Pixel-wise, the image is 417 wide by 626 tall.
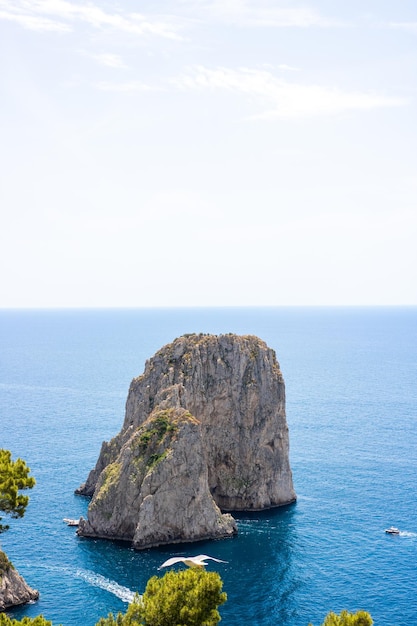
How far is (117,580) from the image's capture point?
74500 millimetres

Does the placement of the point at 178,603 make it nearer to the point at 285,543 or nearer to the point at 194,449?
the point at 285,543

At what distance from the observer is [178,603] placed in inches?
1969

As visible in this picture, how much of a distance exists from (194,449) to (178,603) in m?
39.8

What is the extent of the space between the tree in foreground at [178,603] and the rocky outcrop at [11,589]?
20375 mm

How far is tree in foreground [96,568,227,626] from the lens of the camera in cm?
4959

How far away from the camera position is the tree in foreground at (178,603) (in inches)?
1953

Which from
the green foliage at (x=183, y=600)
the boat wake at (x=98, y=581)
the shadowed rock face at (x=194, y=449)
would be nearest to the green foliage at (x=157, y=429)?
the shadowed rock face at (x=194, y=449)

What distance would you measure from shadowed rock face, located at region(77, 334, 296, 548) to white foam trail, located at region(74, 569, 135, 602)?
29.4 feet

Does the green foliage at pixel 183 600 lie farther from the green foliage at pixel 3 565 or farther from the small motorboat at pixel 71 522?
the small motorboat at pixel 71 522

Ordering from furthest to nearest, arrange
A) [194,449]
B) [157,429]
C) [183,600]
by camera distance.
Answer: [157,429] → [194,449] → [183,600]


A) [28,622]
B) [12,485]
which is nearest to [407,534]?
[12,485]

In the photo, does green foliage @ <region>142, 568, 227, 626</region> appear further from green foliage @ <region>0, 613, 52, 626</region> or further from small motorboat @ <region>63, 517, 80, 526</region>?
small motorboat @ <region>63, 517, 80, 526</region>

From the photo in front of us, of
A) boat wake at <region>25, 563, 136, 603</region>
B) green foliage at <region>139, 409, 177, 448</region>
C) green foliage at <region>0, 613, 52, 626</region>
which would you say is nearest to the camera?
green foliage at <region>0, 613, 52, 626</region>

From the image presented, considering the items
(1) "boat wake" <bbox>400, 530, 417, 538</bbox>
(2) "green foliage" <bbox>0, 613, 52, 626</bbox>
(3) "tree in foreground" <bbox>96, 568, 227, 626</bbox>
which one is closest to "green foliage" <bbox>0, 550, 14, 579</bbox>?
(2) "green foliage" <bbox>0, 613, 52, 626</bbox>
